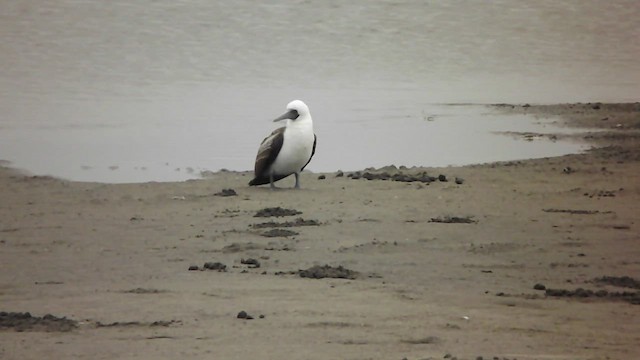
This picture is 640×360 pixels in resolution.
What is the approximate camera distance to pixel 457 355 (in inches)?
286

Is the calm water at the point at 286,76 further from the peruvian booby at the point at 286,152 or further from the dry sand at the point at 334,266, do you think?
the dry sand at the point at 334,266

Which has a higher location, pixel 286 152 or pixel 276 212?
pixel 286 152

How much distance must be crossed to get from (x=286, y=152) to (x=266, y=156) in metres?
0.20

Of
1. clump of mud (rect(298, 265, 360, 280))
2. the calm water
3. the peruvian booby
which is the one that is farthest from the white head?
clump of mud (rect(298, 265, 360, 280))

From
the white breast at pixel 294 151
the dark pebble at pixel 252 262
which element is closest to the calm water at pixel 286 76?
the white breast at pixel 294 151

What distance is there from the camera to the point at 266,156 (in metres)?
14.2

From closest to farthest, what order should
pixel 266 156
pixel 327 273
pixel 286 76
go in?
pixel 327 273, pixel 266 156, pixel 286 76

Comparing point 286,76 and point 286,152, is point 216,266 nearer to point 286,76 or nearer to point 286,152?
point 286,152

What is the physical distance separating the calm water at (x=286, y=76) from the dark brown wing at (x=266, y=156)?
109 cm

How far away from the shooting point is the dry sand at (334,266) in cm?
761

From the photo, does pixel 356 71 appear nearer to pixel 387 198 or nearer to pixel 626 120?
pixel 626 120

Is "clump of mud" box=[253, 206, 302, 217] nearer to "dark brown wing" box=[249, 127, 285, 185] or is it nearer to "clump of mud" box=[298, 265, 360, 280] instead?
"dark brown wing" box=[249, 127, 285, 185]

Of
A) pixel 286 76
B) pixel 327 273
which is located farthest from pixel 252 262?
pixel 286 76

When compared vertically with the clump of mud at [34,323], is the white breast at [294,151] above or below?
above
